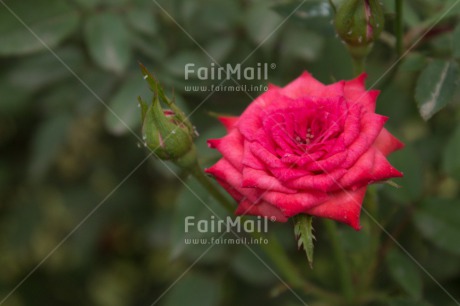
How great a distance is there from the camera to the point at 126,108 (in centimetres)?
102

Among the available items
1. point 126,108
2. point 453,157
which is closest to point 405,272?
point 453,157

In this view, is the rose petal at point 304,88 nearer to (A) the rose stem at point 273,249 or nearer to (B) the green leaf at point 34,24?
(A) the rose stem at point 273,249

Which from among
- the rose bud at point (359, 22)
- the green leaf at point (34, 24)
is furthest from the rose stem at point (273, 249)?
the green leaf at point (34, 24)

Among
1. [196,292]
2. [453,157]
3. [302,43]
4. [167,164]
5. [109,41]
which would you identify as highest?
[109,41]

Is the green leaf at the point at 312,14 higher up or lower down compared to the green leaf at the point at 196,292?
higher up

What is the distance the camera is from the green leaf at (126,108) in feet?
3.31

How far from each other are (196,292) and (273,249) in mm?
Answer: 275

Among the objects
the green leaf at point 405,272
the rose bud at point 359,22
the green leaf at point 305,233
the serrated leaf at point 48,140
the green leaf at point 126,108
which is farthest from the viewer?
the serrated leaf at point 48,140

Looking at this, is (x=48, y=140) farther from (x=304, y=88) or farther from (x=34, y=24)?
(x=304, y=88)

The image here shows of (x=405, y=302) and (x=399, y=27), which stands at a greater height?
(x=399, y=27)

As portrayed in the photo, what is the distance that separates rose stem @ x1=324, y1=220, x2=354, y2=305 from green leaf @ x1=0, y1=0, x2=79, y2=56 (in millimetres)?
561

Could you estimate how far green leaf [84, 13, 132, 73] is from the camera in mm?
1021

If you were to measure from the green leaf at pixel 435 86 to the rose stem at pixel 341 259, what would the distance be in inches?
7.1

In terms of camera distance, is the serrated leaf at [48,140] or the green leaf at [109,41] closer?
the green leaf at [109,41]
